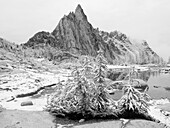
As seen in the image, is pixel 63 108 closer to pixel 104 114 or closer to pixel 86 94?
pixel 86 94

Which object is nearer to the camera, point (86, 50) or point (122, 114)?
point (122, 114)

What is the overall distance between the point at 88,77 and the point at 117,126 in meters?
3.85

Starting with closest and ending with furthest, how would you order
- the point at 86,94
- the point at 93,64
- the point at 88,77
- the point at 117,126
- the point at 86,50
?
1. the point at 117,126
2. the point at 86,94
3. the point at 88,77
4. the point at 93,64
5. the point at 86,50

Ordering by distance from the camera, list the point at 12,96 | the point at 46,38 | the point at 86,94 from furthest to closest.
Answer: the point at 46,38 → the point at 12,96 → the point at 86,94

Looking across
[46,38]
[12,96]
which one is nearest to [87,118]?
[12,96]

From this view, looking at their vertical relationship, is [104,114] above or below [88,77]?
below

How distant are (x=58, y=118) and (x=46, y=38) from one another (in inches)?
6249

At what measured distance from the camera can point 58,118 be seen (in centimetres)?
1079

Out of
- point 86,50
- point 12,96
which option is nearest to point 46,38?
point 86,50

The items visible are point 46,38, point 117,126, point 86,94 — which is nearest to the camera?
point 117,126

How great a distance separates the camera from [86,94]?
10.5 metres

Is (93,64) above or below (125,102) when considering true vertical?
above

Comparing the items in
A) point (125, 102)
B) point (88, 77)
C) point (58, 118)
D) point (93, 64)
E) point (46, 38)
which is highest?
point (46, 38)

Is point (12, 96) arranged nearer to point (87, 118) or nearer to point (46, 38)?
point (87, 118)
